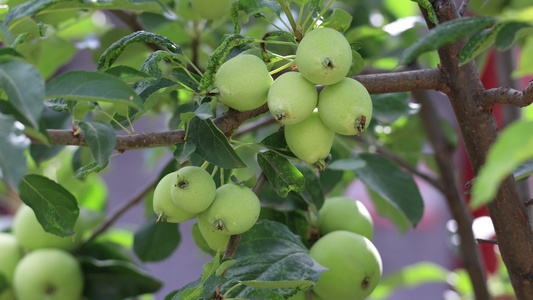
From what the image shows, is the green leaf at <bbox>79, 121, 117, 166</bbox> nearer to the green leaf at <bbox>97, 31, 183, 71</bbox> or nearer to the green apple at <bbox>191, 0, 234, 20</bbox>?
the green leaf at <bbox>97, 31, 183, 71</bbox>

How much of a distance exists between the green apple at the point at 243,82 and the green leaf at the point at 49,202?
5.7 inches

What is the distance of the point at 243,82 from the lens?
15.3 inches

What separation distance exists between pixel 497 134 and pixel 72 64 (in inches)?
73.0

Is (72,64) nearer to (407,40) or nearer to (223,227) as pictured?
(407,40)

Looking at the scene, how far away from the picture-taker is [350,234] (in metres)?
0.54

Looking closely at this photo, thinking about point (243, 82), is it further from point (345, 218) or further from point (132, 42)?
point (345, 218)

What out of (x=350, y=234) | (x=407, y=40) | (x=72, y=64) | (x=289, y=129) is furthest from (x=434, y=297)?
(x=289, y=129)

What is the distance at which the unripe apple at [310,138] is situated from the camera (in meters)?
0.40

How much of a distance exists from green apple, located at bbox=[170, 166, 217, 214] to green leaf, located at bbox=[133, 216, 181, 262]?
1.31ft

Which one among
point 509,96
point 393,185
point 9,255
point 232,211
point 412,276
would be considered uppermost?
point 509,96

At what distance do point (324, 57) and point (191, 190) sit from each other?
131 mm

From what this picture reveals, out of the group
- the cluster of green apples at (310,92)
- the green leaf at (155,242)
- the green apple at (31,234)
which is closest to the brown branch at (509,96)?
the cluster of green apples at (310,92)

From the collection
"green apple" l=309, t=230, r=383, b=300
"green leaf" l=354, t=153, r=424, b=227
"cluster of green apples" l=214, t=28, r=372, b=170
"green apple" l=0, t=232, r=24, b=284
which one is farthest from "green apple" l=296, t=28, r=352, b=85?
"green apple" l=0, t=232, r=24, b=284

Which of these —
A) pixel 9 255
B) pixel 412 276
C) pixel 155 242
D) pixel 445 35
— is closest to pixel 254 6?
pixel 445 35
